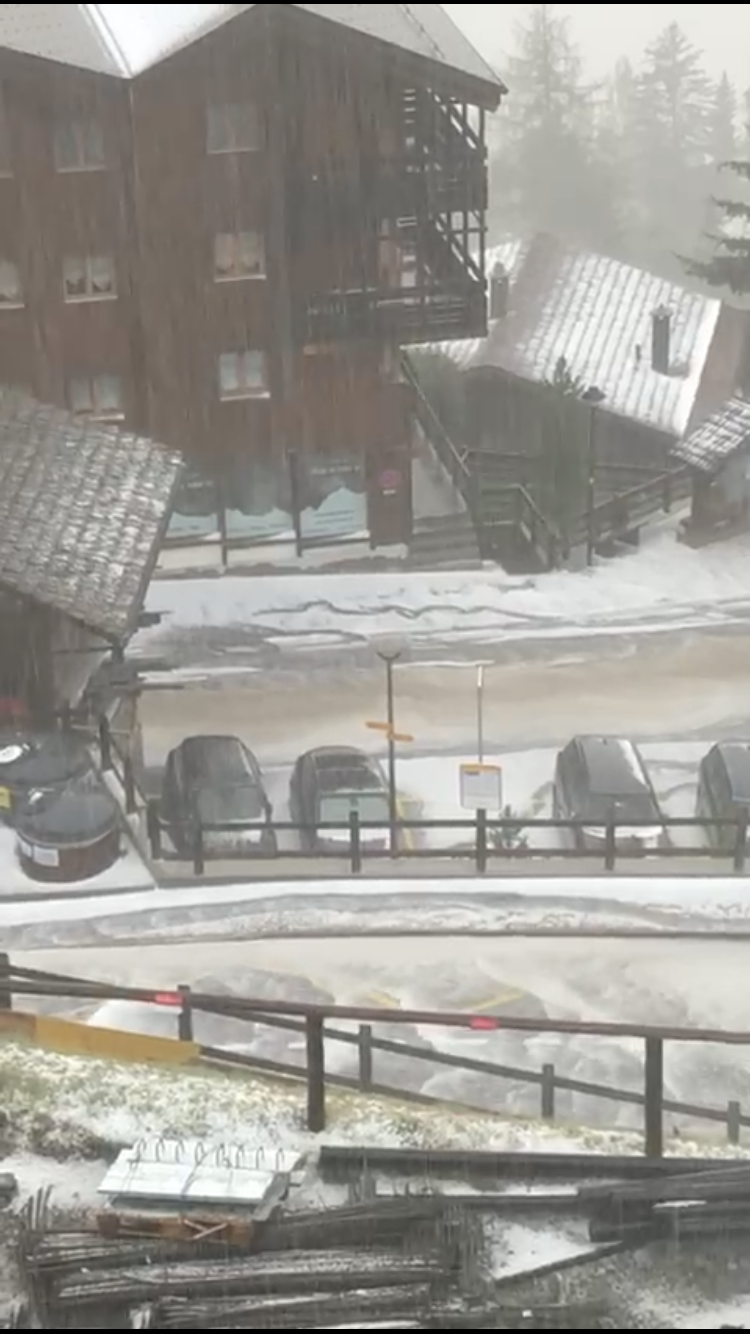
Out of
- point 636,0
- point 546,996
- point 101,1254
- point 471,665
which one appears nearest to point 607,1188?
point 101,1254

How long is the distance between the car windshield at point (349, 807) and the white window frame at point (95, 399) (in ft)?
38.2

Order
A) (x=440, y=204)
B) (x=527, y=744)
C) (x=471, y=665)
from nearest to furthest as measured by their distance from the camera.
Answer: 1. (x=527, y=744)
2. (x=471, y=665)
3. (x=440, y=204)

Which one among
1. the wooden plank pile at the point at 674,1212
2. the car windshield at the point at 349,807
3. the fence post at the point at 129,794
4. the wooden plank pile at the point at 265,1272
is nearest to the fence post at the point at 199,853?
the fence post at the point at 129,794

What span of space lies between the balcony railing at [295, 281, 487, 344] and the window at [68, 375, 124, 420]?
3.37m

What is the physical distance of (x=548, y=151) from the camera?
264 feet

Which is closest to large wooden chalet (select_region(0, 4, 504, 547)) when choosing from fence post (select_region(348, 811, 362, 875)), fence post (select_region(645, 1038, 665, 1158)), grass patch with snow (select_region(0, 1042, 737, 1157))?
fence post (select_region(348, 811, 362, 875))

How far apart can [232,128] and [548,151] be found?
54803 mm

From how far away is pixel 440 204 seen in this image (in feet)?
97.0

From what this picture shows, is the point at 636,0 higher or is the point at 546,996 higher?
the point at 636,0

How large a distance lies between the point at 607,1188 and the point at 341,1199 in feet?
4.96

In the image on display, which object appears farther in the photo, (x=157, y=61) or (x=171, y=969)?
(x=157, y=61)

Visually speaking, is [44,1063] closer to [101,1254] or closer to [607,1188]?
[101,1254]

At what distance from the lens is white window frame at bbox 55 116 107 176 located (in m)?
28.5

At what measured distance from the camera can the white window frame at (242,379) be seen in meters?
30.5
